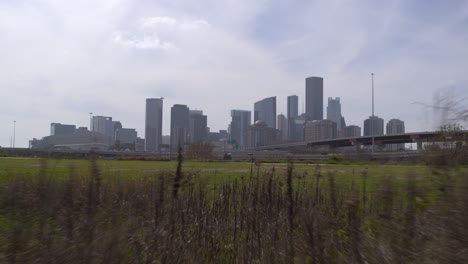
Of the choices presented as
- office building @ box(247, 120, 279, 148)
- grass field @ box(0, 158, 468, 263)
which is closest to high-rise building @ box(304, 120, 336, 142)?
office building @ box(247, 120, 279, 148)

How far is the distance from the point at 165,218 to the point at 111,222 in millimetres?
1402

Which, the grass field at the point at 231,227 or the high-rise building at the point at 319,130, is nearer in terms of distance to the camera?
the grass field at the point at 231,227

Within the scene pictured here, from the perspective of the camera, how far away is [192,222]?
6.98m

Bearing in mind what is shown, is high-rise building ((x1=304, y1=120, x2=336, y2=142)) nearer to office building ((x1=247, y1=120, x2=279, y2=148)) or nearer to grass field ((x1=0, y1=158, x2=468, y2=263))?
office building ((x1=247, y1=120, x2=279, y2=148))

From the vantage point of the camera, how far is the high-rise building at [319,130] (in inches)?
4850

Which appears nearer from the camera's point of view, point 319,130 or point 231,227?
point 231,227

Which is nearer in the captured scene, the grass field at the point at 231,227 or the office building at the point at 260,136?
the grass field at the point at 231,227

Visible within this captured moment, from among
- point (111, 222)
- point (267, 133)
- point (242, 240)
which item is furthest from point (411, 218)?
point (267, 133)

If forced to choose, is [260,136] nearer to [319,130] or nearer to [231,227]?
[319,130]

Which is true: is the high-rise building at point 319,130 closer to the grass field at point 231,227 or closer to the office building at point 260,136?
the office building at point 260,136

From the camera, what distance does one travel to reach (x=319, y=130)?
426 ft

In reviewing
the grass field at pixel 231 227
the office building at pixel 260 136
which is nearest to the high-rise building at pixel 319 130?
the office building at pixel 260 136

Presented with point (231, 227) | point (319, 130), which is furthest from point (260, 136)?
point (231, 227)

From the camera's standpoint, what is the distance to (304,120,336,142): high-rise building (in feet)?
404
